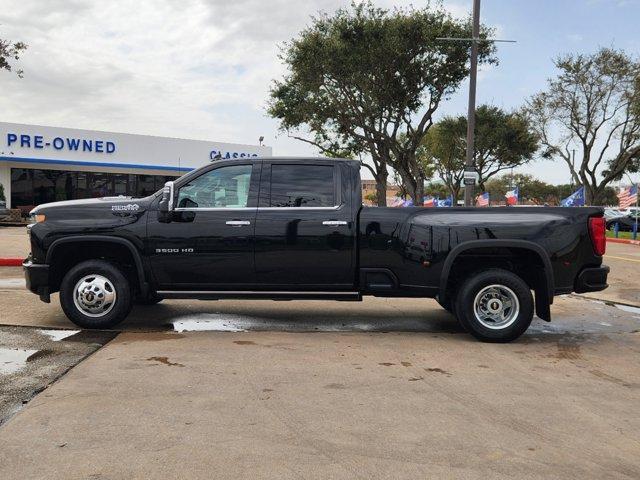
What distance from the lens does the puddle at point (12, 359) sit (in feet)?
16.5

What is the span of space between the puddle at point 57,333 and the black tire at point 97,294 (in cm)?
17

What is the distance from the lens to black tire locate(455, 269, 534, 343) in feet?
20.9

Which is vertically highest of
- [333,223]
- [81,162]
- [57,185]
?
[81,162]

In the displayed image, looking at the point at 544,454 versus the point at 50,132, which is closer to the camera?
the point at 544,454

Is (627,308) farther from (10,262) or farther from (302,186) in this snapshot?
(10,262)

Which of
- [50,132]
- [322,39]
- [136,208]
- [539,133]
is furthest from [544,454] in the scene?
[539,133]

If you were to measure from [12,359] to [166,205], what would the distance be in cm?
211

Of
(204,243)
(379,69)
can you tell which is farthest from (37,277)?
(379,69)

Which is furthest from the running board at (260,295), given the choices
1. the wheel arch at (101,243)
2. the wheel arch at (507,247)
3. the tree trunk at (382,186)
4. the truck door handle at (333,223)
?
the tree trunk at (382,186)

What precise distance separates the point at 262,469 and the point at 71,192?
32.2 m

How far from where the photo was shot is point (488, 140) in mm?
39688

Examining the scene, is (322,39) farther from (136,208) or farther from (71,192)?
(136,208)

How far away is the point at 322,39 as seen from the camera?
2477cm

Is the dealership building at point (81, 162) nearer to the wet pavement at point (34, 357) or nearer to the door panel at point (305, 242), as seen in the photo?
the door panel at point (305, 242)
